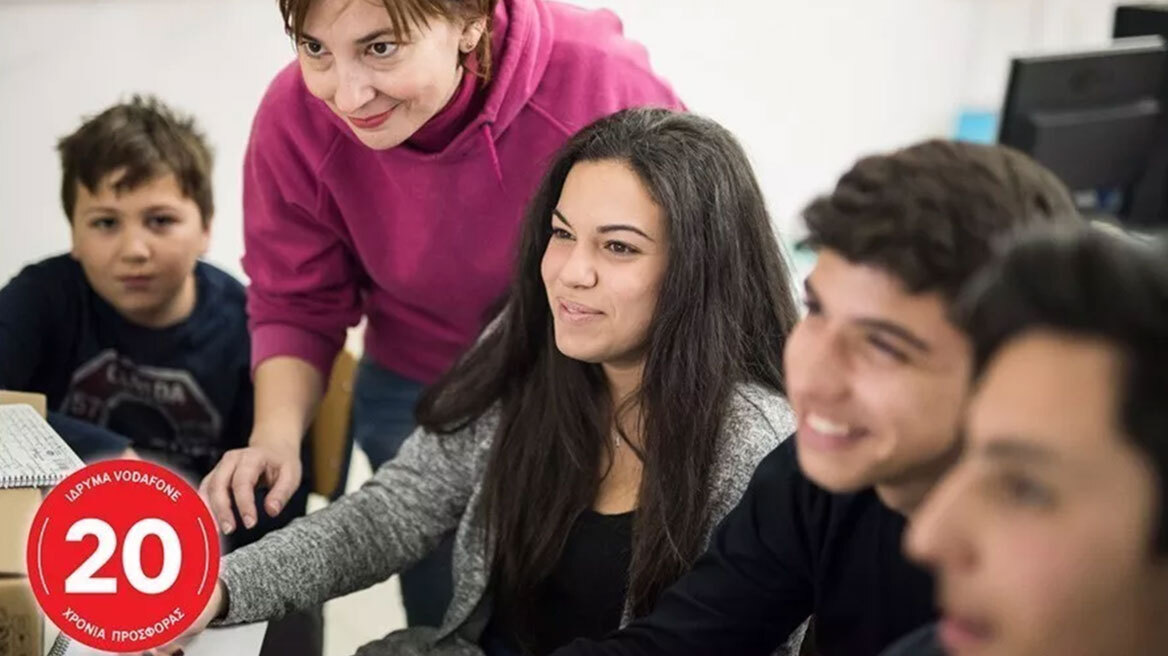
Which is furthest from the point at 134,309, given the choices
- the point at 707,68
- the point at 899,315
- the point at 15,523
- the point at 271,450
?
the point at 707,68

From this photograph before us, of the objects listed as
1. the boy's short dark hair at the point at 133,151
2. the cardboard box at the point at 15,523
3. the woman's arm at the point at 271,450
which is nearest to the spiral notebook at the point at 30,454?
the cardboard box at the point at 15,523

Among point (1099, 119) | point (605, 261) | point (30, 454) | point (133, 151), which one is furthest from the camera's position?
point (1099, 119)

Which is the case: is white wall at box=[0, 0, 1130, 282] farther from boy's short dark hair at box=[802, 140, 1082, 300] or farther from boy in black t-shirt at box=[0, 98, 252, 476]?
boy's short dark hair at box=[802, 140, 1082, 300]

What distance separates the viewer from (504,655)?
1229mm

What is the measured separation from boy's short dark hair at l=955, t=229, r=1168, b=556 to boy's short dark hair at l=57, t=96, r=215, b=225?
1.31 meters

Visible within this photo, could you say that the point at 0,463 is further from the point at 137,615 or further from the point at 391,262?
the point at 391,262

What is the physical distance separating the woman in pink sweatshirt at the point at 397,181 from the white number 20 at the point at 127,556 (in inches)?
17.0

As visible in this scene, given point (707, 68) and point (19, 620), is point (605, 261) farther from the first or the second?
point (707, 68)

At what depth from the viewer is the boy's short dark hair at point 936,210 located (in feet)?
1.77

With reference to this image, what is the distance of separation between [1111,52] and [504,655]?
1529 mm

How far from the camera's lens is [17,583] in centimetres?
89

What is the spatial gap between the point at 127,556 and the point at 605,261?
1.63ft

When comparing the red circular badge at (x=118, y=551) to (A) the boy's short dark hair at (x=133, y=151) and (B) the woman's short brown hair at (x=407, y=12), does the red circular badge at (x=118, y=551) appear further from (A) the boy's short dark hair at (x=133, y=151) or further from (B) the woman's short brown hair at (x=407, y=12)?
(A) the boy's short dark hair at (x=133, y=151)

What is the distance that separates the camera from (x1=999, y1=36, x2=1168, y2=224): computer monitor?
208 cm
